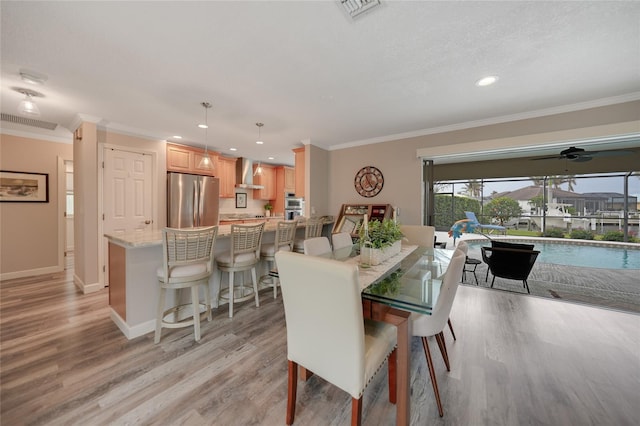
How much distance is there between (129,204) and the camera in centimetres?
368

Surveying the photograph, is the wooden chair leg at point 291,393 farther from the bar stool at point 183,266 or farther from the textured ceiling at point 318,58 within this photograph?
the textured ceiling at point 318,58

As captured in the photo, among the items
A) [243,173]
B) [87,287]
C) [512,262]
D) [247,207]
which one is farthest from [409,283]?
[247,207]

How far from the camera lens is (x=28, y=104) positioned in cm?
223

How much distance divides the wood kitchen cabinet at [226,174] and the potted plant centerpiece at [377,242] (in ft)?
13.5

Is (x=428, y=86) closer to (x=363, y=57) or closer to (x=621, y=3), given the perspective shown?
(x=363, y=57)

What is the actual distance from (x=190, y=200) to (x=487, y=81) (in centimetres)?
462

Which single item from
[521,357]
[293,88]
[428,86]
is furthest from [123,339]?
[428,86]

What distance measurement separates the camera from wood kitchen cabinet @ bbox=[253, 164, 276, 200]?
6066mm

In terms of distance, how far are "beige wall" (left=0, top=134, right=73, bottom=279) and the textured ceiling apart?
4.60 feet

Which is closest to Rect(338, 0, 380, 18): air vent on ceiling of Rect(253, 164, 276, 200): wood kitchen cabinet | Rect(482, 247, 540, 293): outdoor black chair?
Rect(482, 247, 540, 293): outdoor black chair

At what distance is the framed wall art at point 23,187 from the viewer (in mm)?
3684

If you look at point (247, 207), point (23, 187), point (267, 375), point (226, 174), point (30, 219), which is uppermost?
point (226, 174)

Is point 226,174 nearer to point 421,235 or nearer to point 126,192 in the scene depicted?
point 126,192

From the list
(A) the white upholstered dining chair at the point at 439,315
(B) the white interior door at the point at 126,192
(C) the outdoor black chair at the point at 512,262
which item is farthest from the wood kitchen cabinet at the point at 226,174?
(C) the outdoor black chair at the point at 512,262
